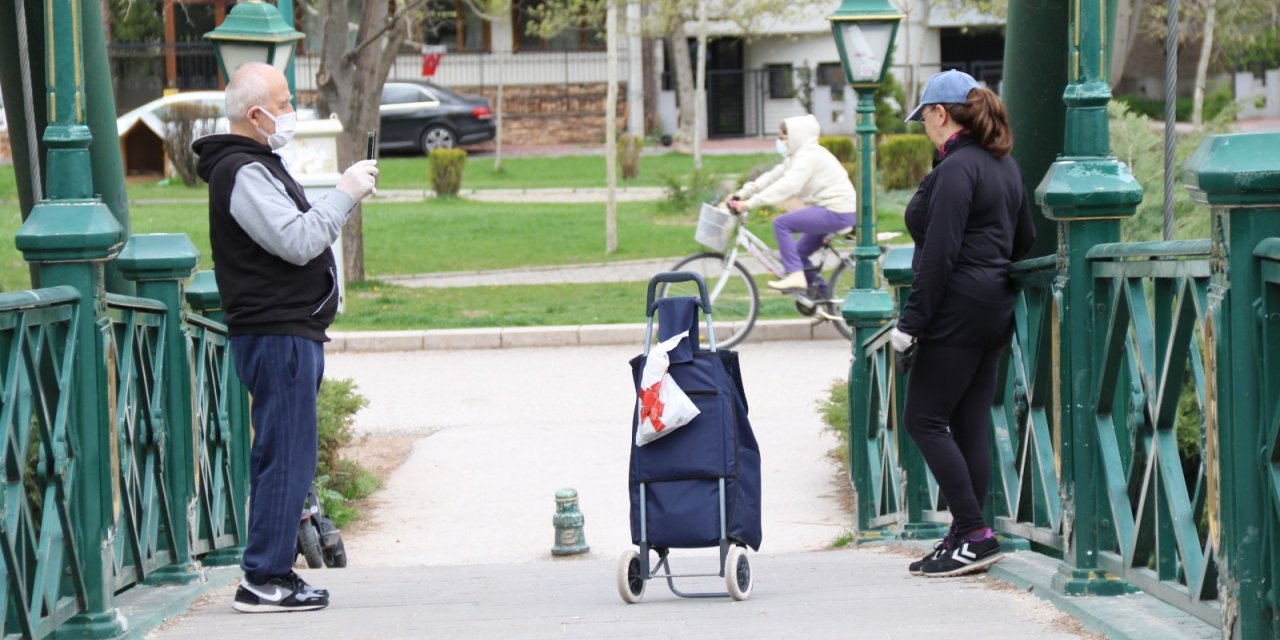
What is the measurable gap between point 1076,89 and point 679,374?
1.51 m

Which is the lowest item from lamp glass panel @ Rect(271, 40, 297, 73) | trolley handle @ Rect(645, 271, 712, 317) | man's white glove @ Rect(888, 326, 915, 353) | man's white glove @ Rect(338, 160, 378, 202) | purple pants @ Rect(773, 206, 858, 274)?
purple pants @ Rect(773, 206, 858, 274)

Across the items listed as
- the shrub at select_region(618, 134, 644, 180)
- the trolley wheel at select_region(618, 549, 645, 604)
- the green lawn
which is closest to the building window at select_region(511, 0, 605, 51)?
the green lawn

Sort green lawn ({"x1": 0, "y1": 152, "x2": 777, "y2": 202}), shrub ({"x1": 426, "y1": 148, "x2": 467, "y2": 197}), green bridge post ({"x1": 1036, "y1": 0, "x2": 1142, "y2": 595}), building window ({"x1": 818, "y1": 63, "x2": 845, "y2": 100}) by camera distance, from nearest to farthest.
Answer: green bridge post ({"x1": 1036, "y1": 0, "x2": 1142, "y2": 595}), shrub ({"x1": 426, "y1": 148, "x2": 467, "y2": 197}), green lawn ({"x1": 0, "y1": 152, "x2": 777, "y2": 202}), building window ({"x1": 818, "y1": 63, "x2": 845, "y2": 100})

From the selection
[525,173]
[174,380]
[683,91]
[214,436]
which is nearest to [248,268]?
[174,380]

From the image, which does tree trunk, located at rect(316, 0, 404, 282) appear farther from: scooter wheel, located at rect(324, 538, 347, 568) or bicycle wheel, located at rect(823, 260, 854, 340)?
scooter wheel, located at rect(324, 538, 347, 568)

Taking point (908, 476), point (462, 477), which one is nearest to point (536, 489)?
point (462, 477)

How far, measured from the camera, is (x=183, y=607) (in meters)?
5.49

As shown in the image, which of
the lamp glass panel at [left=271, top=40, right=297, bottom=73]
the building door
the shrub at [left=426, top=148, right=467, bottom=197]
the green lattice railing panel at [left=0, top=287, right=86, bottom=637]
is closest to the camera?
the green lattice railing panel at [left=0, top=287, right=86, bottom=637]

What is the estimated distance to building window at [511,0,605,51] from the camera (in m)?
46.5

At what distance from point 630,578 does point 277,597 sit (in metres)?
1.12

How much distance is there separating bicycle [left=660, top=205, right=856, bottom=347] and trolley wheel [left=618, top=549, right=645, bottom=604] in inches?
318

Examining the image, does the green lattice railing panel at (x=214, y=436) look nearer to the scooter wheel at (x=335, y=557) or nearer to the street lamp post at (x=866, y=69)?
the scooter wheel at (x=335, y=557)

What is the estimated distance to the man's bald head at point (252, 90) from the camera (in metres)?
5.22

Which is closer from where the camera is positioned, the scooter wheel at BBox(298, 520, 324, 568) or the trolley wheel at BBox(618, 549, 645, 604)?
the trolley wheel at BBox(618, 549, 645, 604)
